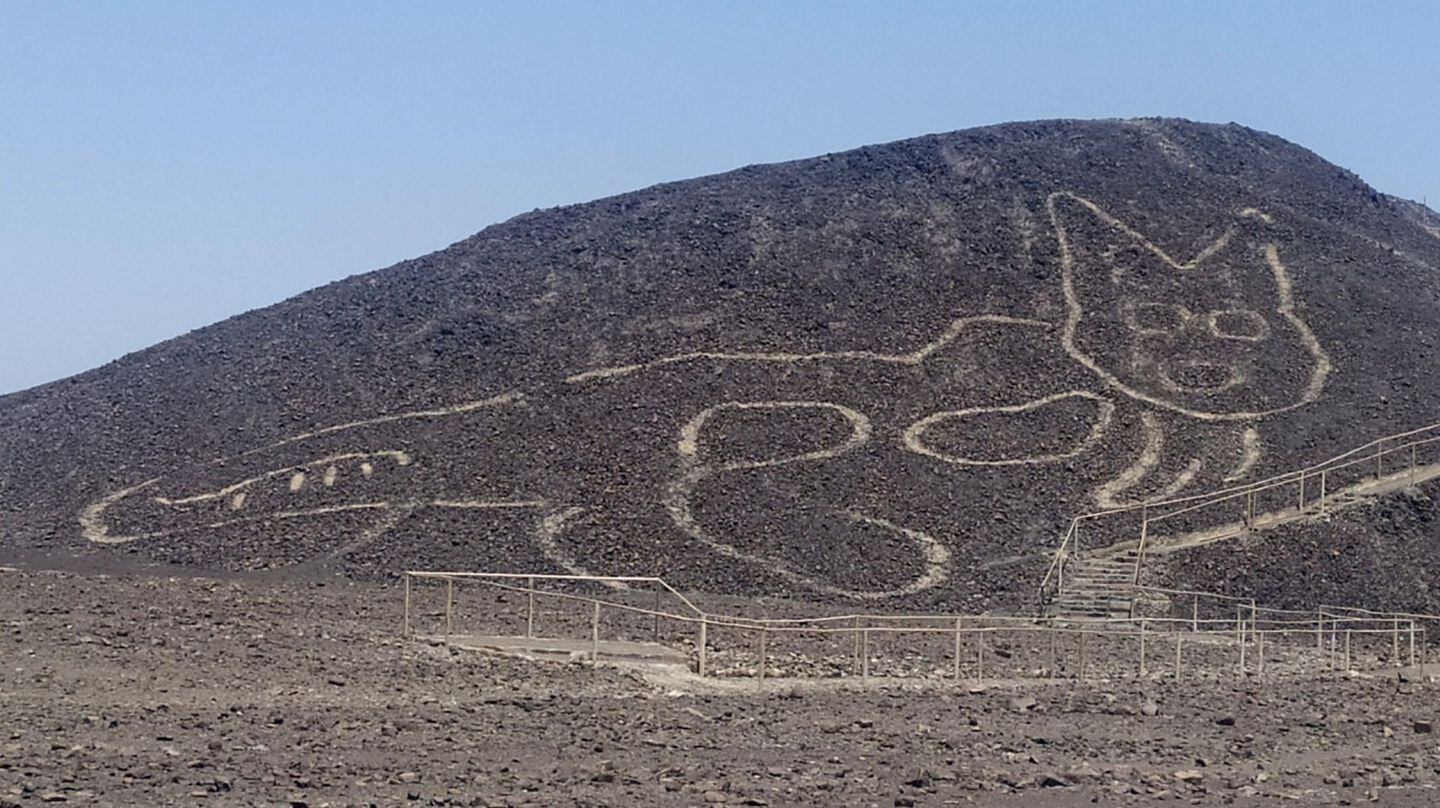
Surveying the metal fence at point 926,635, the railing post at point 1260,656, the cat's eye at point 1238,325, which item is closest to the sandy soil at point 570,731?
the railing post at point 1260,656

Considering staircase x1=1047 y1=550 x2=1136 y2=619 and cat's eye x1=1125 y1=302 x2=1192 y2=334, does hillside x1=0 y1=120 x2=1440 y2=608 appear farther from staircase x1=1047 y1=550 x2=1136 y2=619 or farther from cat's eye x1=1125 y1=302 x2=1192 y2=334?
staircase x1=1047 y1=550 x2=1136 y2=619

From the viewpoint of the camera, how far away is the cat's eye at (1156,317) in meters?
46.3

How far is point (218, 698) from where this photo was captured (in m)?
20.7

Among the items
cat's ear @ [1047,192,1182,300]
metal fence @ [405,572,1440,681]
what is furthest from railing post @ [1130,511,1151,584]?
cat's ear @ [1047,192,1182,300]

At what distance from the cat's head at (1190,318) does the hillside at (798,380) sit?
4.0 inches

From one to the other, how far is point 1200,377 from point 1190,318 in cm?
287

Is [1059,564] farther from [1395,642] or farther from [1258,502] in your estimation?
[1395,642]

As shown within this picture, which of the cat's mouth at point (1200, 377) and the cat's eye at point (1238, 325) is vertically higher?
the cat's eye at point (1238, 325)

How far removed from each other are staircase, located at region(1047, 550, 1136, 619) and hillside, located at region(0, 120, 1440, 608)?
978 millimetres

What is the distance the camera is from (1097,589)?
1400 inches

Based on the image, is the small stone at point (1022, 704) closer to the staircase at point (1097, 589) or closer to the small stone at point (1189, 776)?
the small stone at point (1189, 776)

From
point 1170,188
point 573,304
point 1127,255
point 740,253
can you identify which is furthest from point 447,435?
point 1170,188

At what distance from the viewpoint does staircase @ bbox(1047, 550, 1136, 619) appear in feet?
114

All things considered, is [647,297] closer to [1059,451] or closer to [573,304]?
[573,304]
